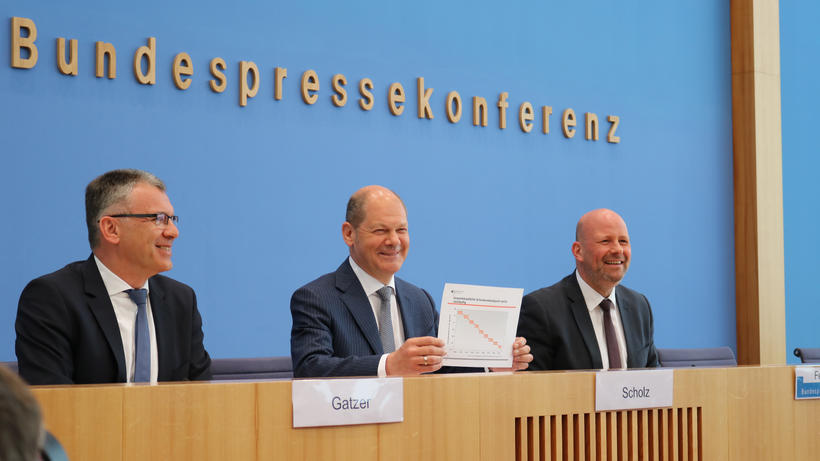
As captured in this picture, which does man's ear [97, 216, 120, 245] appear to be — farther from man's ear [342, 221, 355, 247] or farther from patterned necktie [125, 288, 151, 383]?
man's ear [342, 221, 355, 247]

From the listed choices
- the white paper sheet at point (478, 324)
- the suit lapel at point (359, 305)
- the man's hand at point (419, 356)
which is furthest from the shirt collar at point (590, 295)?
the man's hand at point (419, 356)

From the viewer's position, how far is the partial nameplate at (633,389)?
2598mm

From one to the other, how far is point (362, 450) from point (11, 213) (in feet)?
7.49

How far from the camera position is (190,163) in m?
4.24

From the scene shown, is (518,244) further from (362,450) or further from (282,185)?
(362,450)

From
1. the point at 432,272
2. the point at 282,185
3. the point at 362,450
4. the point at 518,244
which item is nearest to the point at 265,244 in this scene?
the point at 282,185

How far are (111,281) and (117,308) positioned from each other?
0.29 ft

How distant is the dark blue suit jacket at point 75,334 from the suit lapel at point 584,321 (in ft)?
5.32

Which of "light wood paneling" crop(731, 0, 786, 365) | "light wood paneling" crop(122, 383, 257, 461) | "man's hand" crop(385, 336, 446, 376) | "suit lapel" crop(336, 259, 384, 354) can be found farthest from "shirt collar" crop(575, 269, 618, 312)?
"light wood paneling" crop(731, 0, 786, 365)

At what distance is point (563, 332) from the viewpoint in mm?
3738

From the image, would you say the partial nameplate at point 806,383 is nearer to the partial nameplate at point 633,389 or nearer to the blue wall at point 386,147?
the partial nameplate at point 633,389

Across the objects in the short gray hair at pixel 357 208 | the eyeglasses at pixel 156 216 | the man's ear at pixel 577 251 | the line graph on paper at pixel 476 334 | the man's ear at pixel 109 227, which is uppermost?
the short gray hair at pixel 357 208

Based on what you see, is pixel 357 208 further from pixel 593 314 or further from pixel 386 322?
pixel 593 314

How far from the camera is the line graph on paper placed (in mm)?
2641
